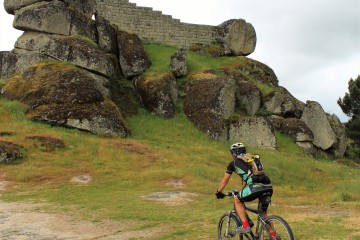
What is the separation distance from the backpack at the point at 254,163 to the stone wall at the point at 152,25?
4150 centimetres

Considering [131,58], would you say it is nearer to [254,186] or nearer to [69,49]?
[69,49]

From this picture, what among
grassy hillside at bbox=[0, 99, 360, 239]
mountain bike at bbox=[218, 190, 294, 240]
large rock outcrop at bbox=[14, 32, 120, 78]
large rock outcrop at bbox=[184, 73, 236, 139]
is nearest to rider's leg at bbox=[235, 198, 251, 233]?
mountain bike at bbox=[218, 190, 294, 240]

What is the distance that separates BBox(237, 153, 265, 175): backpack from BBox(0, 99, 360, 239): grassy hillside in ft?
10.0

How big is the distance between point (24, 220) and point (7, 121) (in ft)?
62.7

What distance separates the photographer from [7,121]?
32594 mm

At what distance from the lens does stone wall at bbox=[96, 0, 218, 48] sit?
4806 centimetres

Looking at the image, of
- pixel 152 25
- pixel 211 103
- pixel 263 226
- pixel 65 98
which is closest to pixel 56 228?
pixel 263 226

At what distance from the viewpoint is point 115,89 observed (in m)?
42.8

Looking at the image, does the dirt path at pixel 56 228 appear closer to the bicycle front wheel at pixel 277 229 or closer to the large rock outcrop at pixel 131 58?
the bicycle front wheel at pixel 277 229

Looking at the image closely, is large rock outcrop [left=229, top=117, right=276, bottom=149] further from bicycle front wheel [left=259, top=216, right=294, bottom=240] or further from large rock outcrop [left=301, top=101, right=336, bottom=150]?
bicycle front wheel [left=259, top=216, right=294, bottom=240]

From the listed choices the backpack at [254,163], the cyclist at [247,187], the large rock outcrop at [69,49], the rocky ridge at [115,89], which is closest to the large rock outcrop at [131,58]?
the rocky ridge at [115,89]

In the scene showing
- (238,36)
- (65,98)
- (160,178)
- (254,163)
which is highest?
(238,36)

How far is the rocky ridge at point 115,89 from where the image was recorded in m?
35.3

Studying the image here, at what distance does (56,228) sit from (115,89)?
2934 cm
